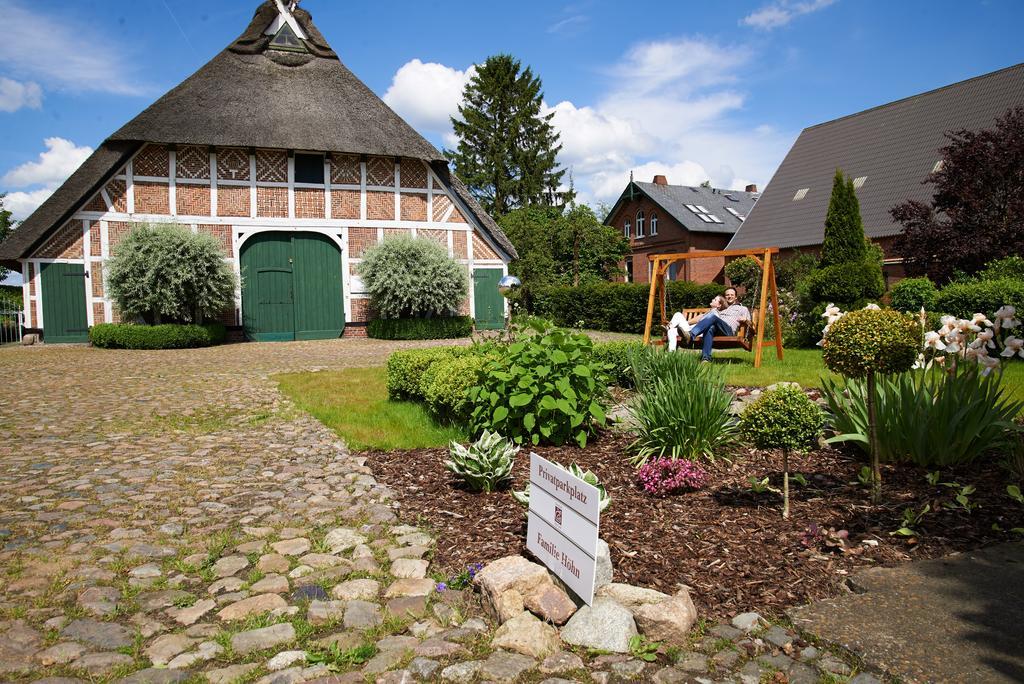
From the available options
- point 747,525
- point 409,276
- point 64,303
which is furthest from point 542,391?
point 64,303

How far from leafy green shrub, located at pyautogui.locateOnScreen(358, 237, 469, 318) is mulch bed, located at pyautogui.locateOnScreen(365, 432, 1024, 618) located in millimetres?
14210

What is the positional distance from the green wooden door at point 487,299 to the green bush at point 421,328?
145 cm

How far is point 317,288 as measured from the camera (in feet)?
63.9

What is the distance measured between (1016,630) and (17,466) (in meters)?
6.35

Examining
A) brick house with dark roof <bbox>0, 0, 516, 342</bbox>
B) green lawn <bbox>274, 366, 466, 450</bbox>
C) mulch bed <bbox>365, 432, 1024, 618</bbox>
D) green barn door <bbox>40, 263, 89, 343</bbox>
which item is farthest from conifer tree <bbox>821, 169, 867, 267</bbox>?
green barn door <bbox>40, 263, 89, 343</bbox>

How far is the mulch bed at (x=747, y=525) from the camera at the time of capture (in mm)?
3068

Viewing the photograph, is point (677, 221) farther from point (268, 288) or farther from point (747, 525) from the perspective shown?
point (747, 525)

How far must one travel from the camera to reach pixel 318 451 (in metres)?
5.90

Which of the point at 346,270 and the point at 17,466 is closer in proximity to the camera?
the point at 17,466

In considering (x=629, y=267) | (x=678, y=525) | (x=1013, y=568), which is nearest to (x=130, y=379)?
(x=678, y=525)

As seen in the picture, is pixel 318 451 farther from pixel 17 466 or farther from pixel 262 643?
pixel 262 643

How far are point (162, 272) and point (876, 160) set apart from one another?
996 inches

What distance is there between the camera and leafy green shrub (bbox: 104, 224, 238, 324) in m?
16.1

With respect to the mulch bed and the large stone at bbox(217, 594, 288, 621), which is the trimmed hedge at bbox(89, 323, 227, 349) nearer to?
the mulch bed
